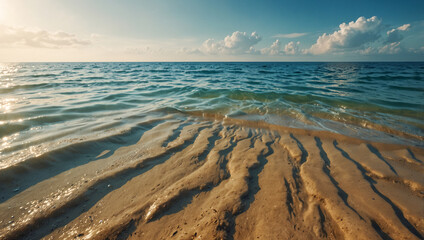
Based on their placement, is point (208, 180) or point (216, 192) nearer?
point (216, 192)

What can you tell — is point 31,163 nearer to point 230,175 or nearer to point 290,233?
point 230,175

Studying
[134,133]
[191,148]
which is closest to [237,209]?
[191,148]

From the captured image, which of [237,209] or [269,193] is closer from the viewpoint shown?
[237,209]

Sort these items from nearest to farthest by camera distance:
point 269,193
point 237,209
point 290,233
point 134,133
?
point 290,233, point 237,209, point 269,193, point 134,133

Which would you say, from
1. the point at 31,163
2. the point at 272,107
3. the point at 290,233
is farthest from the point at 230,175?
the point at 272,107

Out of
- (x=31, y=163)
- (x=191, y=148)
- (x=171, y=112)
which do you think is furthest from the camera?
(x=171, y=112)

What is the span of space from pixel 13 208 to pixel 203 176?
225 cm

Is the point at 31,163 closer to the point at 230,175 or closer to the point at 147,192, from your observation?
the point at 147,192

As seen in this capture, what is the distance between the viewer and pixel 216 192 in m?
2.30

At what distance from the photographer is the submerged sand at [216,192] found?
1789mm

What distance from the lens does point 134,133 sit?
14.2 feet

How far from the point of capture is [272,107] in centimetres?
715

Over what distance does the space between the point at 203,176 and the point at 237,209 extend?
765mm

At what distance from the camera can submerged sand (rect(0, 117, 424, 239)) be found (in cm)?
179
